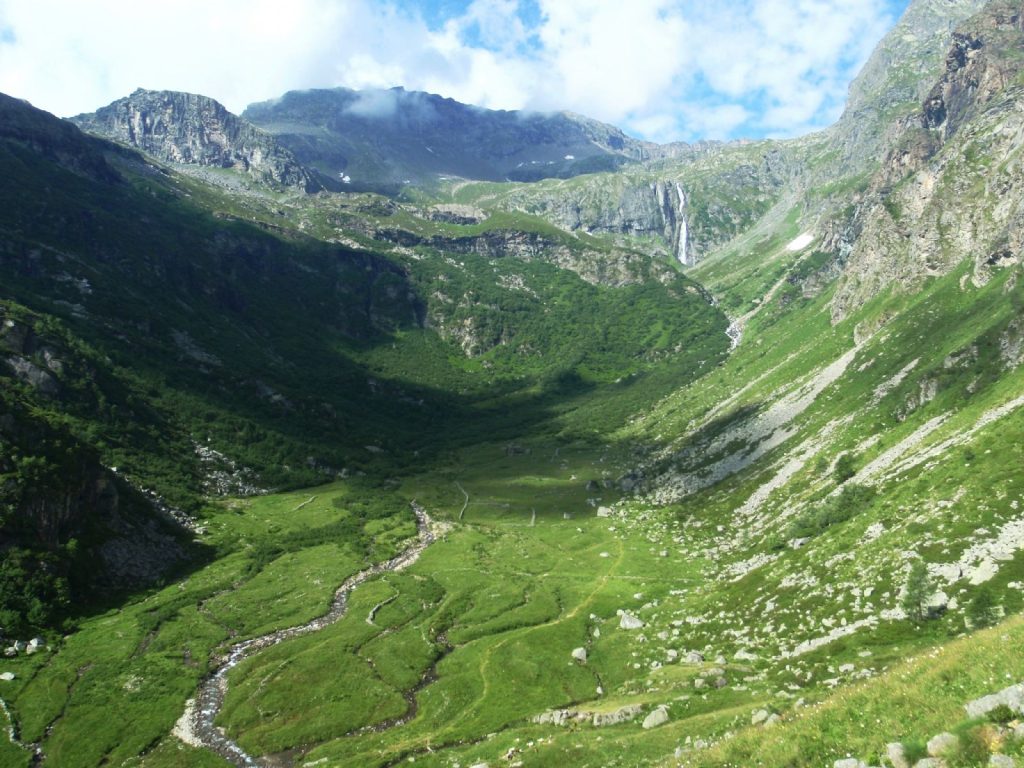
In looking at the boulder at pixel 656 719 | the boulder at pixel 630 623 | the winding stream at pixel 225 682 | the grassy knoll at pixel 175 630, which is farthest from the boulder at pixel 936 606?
the grassy knoll at pixel 175 630

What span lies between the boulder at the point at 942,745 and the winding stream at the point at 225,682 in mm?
62710

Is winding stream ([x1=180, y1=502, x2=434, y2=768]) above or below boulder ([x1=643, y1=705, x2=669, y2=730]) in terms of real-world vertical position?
below

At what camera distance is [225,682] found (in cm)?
8256

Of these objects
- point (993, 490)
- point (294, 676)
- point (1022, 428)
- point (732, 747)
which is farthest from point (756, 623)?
point (294, 676)

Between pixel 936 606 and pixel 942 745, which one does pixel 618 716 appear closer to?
pixel 936 606

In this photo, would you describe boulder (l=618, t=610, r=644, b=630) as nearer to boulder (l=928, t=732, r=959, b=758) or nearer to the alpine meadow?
the alpine meadow

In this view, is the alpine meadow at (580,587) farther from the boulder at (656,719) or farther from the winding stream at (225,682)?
the winding stream at (225,682)

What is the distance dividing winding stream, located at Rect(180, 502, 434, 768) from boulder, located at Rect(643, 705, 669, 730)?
37.9m

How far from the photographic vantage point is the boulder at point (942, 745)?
1758 cm

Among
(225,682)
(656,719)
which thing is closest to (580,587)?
(225,682)

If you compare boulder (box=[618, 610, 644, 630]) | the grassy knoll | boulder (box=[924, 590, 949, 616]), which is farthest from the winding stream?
boulder (box=[924, 590, 949, 616])

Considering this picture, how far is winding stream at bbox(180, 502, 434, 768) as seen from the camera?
6700 centimetres

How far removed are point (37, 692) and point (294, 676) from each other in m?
28.6

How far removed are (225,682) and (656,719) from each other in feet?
192
